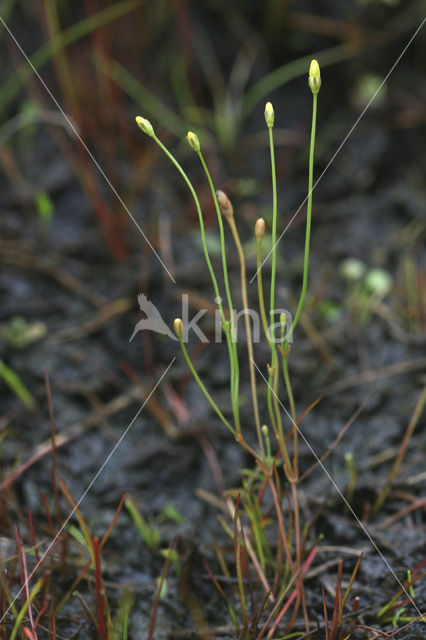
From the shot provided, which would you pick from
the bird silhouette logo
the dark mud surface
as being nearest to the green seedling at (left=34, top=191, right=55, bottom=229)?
the dark mud surface

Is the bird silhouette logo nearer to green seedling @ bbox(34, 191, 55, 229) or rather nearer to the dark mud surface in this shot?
the dark mud surface

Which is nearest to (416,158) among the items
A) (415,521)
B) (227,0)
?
(227,0)

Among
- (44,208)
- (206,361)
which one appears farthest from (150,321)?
(44,208)

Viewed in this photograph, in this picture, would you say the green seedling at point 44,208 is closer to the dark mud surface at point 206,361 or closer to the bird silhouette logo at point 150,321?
the dark mud surface at point 206,361

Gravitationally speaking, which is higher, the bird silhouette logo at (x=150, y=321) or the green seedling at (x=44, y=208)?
the green seedling at (x=44, y=208)

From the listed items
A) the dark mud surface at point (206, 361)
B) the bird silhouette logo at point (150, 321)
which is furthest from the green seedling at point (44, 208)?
the bird silhouette logo at point (150, 321)

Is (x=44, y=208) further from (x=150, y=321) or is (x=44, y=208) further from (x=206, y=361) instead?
(x=206, y=361)
